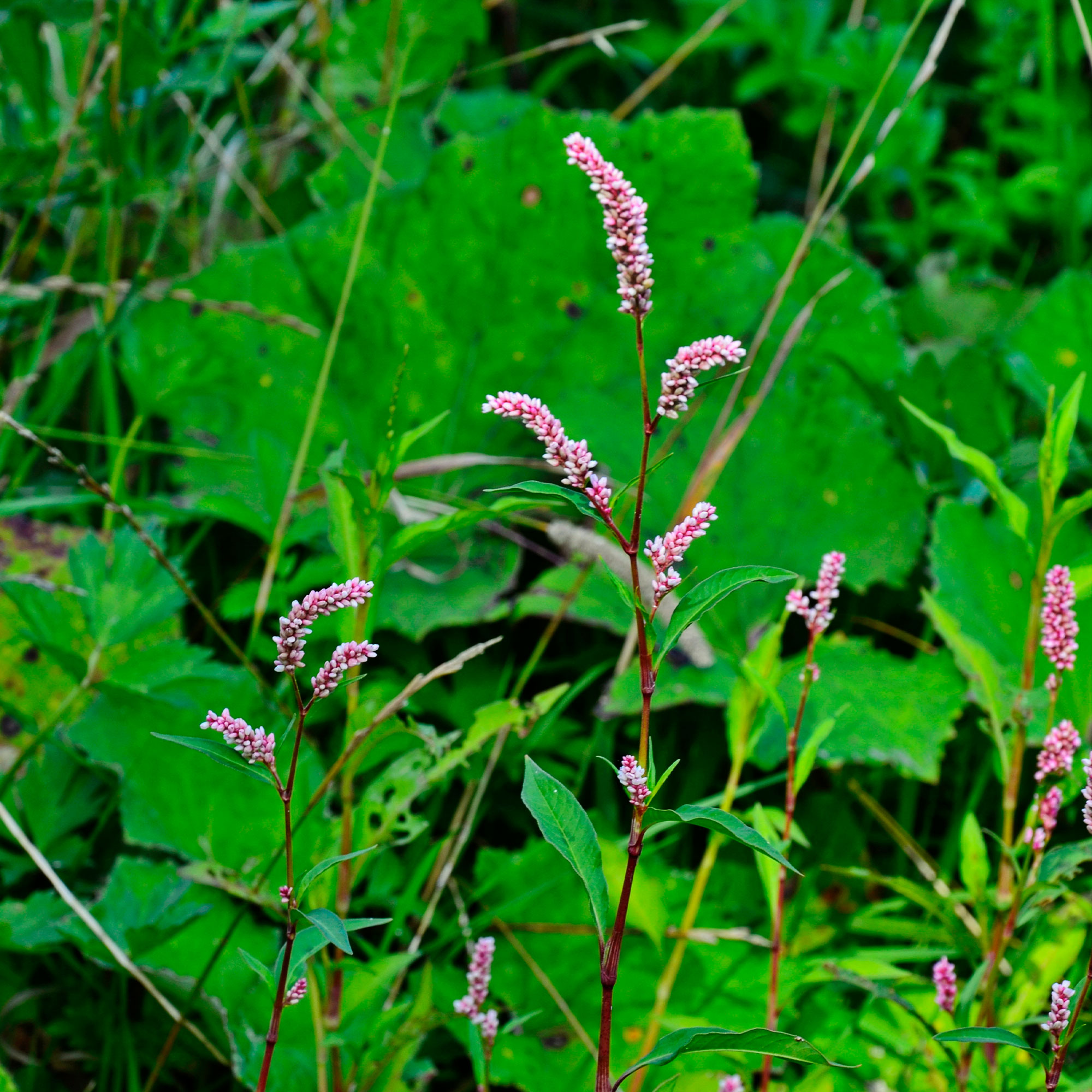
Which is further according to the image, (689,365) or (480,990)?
(480,990)

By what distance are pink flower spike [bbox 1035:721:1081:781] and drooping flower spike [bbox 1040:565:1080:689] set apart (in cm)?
6

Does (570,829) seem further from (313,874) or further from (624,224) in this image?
(624,224)

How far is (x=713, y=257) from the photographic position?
2.01m

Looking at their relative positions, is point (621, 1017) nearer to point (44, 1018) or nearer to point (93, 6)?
point (44, 1018)

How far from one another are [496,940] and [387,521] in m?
0.69

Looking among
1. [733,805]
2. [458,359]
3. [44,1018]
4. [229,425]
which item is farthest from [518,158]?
[44,1018]

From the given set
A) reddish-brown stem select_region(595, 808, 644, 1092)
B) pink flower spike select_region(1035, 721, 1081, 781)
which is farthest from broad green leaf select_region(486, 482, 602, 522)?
pink flower spike select_region(1035, 721, 1081, 781)

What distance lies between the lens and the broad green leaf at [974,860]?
3.84 ft

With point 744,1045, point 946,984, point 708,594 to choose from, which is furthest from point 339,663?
point 946,984

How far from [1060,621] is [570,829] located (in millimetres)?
547

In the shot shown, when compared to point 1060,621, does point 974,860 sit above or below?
below

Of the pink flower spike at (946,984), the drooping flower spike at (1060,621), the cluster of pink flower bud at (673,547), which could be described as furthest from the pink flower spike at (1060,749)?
the cluster of pink flower bud at (673,547)

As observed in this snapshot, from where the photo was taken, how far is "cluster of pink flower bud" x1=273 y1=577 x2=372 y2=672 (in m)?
0.73

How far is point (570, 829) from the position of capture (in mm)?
860
